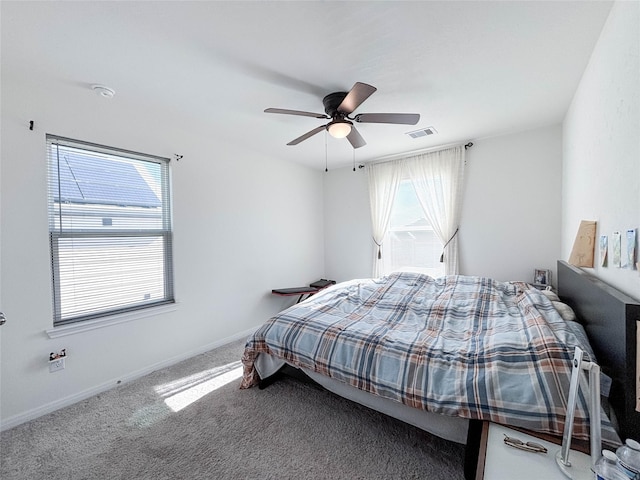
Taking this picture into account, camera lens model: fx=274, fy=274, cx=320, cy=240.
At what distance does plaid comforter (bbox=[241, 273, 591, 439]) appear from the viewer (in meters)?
1.28

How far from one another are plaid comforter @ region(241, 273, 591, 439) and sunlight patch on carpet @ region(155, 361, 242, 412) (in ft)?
1.03

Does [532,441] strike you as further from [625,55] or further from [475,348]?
[625,55]

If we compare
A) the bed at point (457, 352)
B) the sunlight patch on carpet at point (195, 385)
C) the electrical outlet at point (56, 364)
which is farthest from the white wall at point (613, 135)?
→ the electrical outlet at point (56, 364)

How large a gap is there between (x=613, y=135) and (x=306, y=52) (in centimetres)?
178

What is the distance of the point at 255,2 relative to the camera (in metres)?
1.38

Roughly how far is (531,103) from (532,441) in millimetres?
2690

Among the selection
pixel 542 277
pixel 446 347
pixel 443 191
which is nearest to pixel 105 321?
pixel 446 347

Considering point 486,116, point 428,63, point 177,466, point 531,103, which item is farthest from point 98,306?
point 531,103

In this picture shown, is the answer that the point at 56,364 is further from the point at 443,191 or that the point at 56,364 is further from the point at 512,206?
the point at 512,206

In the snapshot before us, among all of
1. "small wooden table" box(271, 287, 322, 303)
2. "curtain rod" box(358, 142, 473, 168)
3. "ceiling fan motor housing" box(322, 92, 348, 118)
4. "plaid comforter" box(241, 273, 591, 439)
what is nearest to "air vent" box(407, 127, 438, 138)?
"curtain rod" box(358, 142, 473, 168)

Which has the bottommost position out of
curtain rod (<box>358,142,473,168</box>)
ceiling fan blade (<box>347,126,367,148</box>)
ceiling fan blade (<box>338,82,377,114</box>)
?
ceiling fan blade (<box>347,126,367,148</box>)

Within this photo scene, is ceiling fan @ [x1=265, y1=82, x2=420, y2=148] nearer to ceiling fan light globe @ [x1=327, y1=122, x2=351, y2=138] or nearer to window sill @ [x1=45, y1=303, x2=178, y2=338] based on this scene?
ceiling fan light globe @ [x1=327, y1=122, x2=351, y2=138]

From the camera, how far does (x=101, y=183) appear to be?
7.80 feet

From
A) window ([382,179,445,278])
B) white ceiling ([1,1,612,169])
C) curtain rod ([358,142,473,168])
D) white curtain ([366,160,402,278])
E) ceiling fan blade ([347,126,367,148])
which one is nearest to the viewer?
white ceiling ([1,1,612,169])
